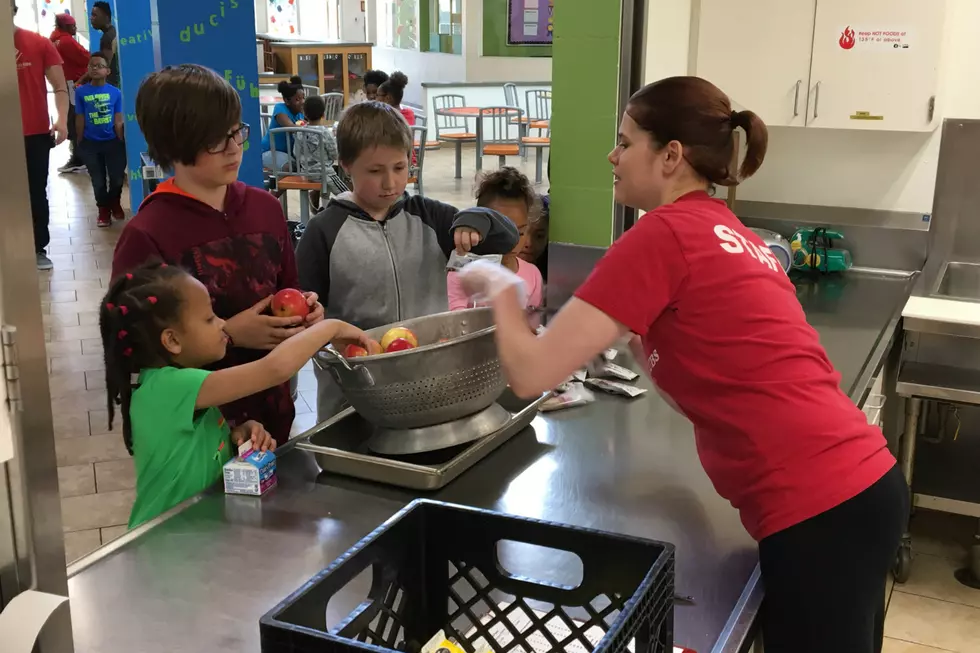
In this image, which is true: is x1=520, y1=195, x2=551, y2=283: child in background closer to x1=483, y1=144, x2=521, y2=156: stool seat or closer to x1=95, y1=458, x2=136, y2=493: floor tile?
x1=95, y1=458, x2=136, y2=493: floor tile

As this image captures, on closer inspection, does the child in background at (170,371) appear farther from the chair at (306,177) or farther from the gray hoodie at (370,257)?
the chair at (306,177)

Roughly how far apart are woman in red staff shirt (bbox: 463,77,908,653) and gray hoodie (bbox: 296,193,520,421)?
0.76 metres

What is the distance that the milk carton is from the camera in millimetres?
1499

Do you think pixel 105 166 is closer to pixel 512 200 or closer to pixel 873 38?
pixel 512 200

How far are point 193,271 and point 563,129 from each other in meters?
1.23

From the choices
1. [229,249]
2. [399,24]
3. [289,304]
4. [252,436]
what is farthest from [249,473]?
[399,24]

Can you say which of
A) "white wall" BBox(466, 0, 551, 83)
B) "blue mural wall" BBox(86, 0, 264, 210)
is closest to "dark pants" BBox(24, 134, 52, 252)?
"blue mural wall" BBox(86, 0, 264, 210)

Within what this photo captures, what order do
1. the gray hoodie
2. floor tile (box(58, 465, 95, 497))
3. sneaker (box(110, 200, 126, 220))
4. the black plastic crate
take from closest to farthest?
the black plastic crate → the gray hoodie → floor tile (box(58, 465, 95, 497)) → sneaker (box(110, 200, 126, 220))

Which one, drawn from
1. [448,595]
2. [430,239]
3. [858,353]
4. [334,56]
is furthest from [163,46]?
[334,56]

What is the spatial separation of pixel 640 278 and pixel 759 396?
0.71 feet

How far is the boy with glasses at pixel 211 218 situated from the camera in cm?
165

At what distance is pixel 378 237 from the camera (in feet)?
6.70

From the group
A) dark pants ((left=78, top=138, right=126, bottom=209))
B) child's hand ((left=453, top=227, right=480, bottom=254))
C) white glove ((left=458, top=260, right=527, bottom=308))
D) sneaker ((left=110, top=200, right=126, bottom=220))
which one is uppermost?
white glove ((left=458, top=260, right=527, bottom=308))

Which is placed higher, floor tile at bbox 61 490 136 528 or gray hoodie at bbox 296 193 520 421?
gray hoodie at bbox 296 193 520 421
